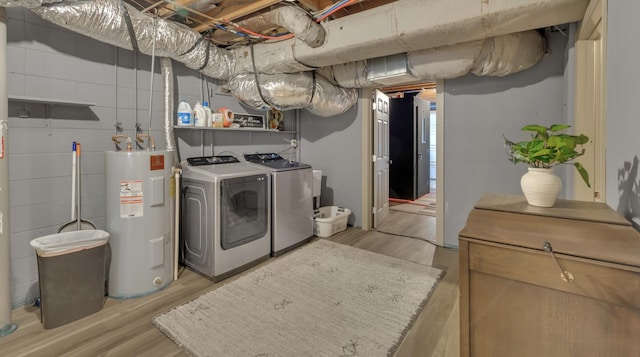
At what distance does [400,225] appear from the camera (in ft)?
14.4

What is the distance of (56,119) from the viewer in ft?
7.40

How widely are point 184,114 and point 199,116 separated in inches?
5.5

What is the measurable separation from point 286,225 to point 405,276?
1321 millimetres

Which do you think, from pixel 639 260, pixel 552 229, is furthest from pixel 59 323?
pixel 639 260

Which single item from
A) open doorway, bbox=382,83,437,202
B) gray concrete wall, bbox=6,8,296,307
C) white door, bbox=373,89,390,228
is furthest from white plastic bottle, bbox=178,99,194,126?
open doorway, bbox=382,83,437,202

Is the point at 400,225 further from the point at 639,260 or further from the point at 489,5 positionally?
the point at 639,260

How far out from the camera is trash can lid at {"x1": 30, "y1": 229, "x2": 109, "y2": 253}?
1.87 meters

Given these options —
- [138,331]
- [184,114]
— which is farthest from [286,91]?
[138,331]

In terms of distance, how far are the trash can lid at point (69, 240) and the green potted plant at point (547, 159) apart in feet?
8.40

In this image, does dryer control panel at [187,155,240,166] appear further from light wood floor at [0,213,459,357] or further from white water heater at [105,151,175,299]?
light wood floor at [0,213,459,357]

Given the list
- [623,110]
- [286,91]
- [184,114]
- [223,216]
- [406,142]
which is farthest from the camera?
[406,142]

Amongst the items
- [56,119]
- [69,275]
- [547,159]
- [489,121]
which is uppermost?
[489,121]

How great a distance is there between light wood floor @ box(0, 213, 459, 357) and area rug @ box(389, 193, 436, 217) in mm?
2831

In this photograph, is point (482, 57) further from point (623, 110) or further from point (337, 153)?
point (337, 153)
